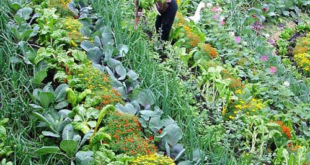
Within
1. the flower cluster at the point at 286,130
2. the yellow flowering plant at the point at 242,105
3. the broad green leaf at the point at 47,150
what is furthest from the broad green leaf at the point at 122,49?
the flower cluster at the point at 286,130

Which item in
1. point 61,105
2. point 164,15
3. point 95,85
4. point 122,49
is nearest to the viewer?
point 61,105

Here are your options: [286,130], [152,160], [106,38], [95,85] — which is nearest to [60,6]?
[106,38]

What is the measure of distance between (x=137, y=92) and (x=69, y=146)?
0.97 m

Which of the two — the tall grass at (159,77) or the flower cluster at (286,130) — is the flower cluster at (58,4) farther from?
the flower cluster at (286,130)

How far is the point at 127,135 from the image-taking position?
3.75 meters

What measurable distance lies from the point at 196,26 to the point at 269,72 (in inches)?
44.8

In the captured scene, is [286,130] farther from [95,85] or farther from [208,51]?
[95,85]

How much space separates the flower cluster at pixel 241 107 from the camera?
193 inches

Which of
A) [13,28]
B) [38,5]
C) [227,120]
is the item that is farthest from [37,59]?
[227,120]

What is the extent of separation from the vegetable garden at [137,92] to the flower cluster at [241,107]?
1 cm

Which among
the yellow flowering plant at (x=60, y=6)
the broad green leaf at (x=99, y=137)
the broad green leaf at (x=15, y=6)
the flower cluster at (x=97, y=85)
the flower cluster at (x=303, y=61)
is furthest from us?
the flower cluster at (x=303, y=61)

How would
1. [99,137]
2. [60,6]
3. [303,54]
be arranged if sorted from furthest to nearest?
1. [303,54]
2. [60,6]
3. [99,137]

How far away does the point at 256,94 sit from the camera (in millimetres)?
5445

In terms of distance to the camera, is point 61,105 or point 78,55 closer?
point 61,105
